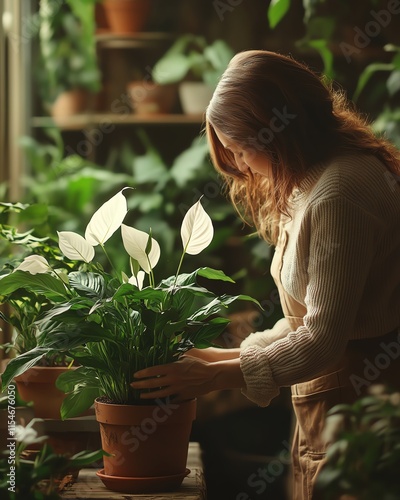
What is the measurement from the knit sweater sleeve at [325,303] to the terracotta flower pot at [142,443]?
0.14 metres

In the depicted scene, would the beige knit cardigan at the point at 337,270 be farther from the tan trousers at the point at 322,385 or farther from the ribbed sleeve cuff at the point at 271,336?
the ribbed sleeve cuff at the point at 271,336

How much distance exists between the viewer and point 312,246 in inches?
51.4

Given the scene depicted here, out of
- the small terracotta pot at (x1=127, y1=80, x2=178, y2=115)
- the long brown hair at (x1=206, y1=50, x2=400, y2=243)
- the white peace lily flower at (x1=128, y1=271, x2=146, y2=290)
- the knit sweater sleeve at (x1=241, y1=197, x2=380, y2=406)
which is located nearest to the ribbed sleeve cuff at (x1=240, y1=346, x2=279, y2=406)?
the knit sweater sleeve at (x1=241, y1=197, x2=380, y2=406)

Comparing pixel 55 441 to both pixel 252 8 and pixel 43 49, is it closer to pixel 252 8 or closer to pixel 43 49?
pixel 43 49

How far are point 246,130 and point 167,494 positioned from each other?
0.63 meters

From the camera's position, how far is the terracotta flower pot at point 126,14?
3.22 m

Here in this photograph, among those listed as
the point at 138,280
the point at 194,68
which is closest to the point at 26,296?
the point at 138,280

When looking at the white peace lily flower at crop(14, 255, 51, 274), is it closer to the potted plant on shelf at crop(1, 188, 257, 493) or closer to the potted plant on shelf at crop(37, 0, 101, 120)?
the potted plant on shelf at crop(1, 188, 257, 493)

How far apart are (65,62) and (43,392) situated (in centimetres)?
218

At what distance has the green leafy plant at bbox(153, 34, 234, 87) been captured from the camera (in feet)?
10.3

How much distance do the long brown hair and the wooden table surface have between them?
0.51 m

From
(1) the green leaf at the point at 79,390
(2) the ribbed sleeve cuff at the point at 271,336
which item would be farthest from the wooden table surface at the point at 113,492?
(2) the ribbed sleeve cuff at the point at 271,336

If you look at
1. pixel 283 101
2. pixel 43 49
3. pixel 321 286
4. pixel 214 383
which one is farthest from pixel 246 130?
pixel 43 49

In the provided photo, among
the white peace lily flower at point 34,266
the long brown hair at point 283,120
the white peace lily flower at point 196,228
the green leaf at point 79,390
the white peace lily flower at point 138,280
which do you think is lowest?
the green leaf at point 79,390
